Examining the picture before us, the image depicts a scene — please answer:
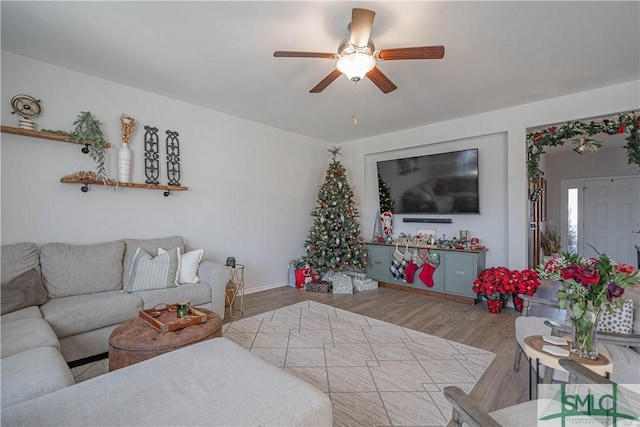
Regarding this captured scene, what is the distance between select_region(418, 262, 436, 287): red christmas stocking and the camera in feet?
14.7

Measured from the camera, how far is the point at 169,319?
220 cm

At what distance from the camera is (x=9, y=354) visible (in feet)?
5.34

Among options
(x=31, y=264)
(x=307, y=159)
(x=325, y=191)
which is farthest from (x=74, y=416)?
(x=307, y=159)

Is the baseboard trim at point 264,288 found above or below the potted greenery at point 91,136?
below

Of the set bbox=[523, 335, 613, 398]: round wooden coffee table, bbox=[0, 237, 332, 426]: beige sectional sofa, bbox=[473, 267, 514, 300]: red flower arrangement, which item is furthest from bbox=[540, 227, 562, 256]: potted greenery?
bbox=[0, 237, 332, 426]: beige sectional sofa

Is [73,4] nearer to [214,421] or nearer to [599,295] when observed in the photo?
[214,421]

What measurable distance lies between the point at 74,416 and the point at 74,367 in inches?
70.5

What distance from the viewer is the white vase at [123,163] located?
327 centimetres

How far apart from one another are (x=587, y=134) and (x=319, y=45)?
11.6 feet

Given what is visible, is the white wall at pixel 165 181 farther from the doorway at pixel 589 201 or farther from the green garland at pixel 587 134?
the doorway at pixel 589 201

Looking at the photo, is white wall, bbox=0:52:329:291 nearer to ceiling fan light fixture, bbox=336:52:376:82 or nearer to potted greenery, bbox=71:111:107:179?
potted greenery, bbox=71:111:107:179

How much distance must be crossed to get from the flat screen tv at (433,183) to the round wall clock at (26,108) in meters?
4.56

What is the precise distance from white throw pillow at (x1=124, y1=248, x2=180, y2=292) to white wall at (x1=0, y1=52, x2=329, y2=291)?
0.56 meters

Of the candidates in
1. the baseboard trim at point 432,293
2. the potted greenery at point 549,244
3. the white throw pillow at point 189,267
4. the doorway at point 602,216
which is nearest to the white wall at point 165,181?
the white throw pillow at point 189,267
